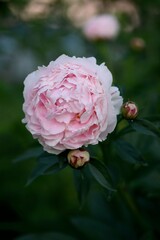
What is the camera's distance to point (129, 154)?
4.10ft

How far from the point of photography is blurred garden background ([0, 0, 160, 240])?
A: 5.05 feet

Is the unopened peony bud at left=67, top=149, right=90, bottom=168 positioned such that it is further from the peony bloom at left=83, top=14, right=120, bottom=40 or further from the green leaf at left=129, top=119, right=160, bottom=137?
the peony bloom at left=83, top=14, right=120, bottom=40

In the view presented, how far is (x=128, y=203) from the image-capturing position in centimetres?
147

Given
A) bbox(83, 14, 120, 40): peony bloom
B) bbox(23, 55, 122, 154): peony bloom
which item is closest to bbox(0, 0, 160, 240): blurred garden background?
bbox(83, 14, 120, 40): peony bloom

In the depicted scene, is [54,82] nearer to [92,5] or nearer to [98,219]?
[98,219]

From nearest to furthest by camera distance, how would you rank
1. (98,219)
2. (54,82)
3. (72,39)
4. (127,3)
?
(54,82) < (98,219) < (72,39) < (127,3)

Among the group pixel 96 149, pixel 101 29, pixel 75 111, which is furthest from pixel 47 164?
pixel 101 29

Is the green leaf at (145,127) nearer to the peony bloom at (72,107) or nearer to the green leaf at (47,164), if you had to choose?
the peony bloom at (72,107)

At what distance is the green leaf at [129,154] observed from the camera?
1.24m

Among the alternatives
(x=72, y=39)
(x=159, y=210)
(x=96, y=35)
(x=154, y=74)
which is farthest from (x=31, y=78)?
(x=72, y=39)

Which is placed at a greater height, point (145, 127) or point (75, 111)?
point (75, 111)

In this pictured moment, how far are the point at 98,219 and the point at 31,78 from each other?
0.67 metres

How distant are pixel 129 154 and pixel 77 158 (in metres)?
0.18

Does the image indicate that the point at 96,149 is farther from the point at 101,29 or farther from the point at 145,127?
the point at 101,29
